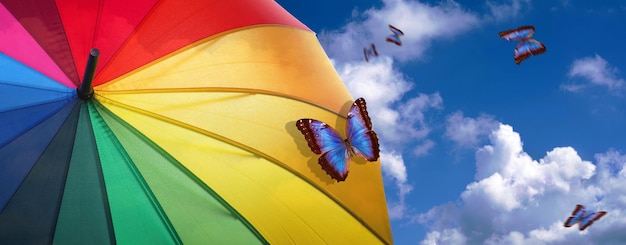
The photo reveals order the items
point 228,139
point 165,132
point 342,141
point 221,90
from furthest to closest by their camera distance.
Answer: point 342,141, point 221,90, point 228,139, point 165,132

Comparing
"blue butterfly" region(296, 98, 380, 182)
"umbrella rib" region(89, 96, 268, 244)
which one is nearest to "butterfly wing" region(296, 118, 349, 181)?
"blue butterfly" region(296, 98, 380, 182)

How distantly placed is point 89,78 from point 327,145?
229 cm

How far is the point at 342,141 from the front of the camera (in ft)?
20.1

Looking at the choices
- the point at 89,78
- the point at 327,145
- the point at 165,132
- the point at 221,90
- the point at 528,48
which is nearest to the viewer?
the point at 89,78

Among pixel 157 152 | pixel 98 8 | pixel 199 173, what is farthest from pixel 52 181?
pixel 98 8

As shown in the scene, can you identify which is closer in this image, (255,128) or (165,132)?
(165,132)

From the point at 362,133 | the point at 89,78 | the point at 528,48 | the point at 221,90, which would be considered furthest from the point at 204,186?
the point at 528,48

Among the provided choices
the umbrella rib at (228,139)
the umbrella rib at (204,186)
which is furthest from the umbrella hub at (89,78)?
the umbrella rib at (204,186)

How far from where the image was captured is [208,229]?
5.52 m

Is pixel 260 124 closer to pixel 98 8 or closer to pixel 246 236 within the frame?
pixel 246 236

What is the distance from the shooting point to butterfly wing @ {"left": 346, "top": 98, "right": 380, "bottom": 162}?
619cm

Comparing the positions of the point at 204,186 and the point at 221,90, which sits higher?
the point at 221,90

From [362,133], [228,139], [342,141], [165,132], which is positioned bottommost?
[165,132]

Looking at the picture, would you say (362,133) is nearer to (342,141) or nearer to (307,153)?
(342,141)
